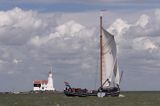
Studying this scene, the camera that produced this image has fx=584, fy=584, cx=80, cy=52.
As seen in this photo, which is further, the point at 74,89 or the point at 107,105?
the point at 74,89

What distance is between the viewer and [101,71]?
158875 mm

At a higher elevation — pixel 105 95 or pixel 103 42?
pixel 103 42

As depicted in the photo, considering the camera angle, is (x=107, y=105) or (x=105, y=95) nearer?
(x=107, y=105)

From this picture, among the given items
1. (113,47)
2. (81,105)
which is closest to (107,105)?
(81,105)

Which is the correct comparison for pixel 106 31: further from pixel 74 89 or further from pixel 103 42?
pixel 74 89

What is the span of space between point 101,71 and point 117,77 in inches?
197

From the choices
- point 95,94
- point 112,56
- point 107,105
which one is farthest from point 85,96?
point 107,105

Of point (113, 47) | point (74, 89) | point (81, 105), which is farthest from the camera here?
point (74, 89)

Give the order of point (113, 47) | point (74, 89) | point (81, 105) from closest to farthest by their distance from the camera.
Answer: point (81, 105) < point (113, 47) < point (74, 89)

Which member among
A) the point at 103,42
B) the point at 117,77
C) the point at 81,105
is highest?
the point at 103,42

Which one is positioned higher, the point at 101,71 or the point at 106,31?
the point at 106,31

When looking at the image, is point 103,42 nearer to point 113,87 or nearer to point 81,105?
point 113,87

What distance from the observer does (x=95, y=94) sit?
536 feet

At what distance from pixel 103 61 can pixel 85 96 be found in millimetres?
12094
